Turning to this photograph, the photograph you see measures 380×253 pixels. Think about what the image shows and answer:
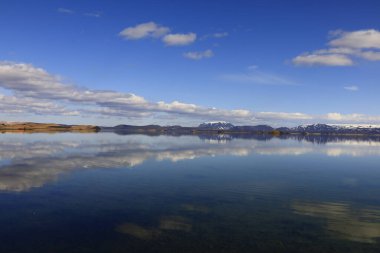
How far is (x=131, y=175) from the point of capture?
119 feet

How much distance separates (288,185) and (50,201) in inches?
807

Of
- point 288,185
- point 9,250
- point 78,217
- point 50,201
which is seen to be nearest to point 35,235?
point 9,250

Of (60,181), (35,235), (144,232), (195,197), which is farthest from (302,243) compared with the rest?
(60,181)

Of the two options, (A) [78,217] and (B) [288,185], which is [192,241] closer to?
(A) [78,217]

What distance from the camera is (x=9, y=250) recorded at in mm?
14883

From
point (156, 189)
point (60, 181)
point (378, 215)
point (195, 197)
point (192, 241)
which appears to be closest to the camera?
point (192, 241)

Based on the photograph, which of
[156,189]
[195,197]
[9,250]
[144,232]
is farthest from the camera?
[156,189]

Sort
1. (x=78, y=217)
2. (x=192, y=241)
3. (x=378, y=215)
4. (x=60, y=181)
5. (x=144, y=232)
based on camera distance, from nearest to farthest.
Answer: (x=192, y=241) → (x=144, y=232) → (x=78, y=217) → (x=378, y=215) → (x=60, y=181)

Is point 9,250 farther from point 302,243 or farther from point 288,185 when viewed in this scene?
point 288,185

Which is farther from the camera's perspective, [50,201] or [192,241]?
[50,201]

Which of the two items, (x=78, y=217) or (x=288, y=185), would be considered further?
(x=288, y=185)

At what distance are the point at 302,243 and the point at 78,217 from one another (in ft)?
39.6

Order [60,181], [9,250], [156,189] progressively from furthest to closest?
[60,181] → [156,189] → [9,250]

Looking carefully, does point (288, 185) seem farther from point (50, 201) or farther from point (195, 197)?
point (50, 201)
